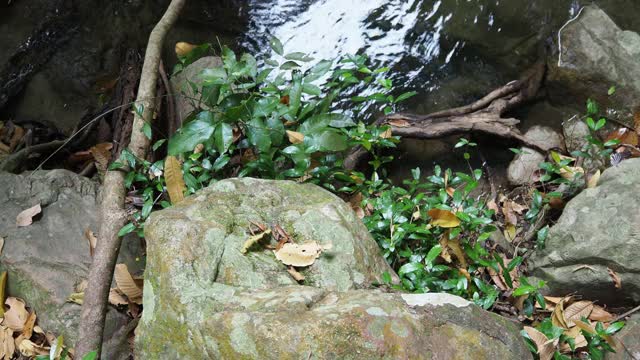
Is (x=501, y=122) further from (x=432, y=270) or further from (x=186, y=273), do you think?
(x=186, y=273)

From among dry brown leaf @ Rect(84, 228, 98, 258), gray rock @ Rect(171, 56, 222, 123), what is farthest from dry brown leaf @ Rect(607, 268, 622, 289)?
dry brown leaf @ Rect(84, 228, 98, 258)

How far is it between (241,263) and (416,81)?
2.76m

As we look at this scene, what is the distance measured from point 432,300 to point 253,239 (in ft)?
3.20

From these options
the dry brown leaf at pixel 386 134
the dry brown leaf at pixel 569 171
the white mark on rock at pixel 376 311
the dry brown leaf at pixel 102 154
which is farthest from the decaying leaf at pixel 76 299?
the dry brown leaf at pixel 569 171

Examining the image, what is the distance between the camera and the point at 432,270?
3.43 meters

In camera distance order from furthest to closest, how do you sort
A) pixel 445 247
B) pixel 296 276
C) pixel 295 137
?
pixel 295 137 < pixel 445 247 < pixel 296 276

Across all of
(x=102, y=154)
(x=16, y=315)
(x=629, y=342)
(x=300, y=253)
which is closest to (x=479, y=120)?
(x=629, y=342)

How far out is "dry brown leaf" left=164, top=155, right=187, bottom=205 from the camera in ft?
12.1

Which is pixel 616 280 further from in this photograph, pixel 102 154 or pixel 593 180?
pixel 102 154

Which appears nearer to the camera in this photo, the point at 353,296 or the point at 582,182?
the point at 353,296

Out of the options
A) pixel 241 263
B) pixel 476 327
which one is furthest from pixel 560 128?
pixel 241 263

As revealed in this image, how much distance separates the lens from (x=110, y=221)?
3531 mm

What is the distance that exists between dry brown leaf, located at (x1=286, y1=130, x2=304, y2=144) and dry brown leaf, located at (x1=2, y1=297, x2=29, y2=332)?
6.79 ft

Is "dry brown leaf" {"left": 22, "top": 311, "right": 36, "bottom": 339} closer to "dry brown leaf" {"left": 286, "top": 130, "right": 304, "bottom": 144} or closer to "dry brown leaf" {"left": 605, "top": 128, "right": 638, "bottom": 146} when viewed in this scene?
"dry brown leaf" {"left": 286, "top": 130, "right": 304, "bottom": 144}
